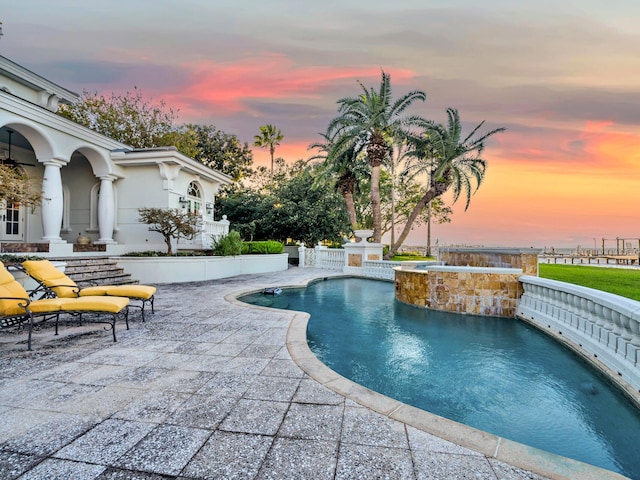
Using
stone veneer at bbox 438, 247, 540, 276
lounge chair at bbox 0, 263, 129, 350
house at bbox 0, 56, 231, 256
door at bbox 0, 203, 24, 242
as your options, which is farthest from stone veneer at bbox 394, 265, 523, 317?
door at bbox 0, 203, 24, 242

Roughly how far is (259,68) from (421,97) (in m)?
9.86

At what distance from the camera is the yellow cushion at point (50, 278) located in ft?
19.4

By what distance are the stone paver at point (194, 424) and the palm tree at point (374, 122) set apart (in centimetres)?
1617

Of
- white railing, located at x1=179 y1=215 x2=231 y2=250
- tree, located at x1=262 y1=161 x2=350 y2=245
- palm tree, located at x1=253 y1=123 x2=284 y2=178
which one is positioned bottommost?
white railing, located at x1=179 y1=215 x2=231 y2=250

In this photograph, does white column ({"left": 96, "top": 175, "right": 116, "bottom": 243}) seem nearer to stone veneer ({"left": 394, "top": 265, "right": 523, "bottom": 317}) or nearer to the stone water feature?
the stone water feature

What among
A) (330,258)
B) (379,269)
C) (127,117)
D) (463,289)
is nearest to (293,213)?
(330,258)

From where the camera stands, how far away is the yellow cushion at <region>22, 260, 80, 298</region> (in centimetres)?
591

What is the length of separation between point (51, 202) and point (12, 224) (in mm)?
3453

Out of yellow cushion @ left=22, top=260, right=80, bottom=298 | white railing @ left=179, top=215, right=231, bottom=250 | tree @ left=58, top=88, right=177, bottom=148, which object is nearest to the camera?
yellow cushion @ left=22, top=260, right=80, bottom=298

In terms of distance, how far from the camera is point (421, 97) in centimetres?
1822

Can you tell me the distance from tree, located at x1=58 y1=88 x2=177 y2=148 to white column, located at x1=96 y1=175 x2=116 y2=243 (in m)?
13.8

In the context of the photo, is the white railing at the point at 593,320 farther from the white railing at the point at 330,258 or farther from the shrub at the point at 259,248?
the shrub at the point at 259,248

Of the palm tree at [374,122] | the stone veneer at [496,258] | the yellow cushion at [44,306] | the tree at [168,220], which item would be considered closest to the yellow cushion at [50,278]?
the yellow cushion at [44,306]

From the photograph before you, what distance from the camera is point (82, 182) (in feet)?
50.0
